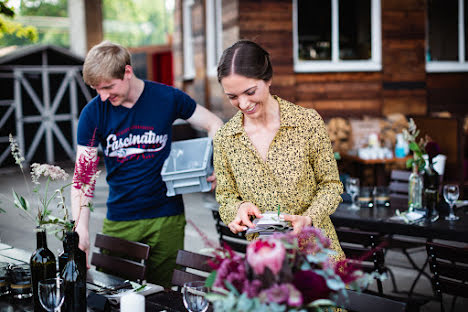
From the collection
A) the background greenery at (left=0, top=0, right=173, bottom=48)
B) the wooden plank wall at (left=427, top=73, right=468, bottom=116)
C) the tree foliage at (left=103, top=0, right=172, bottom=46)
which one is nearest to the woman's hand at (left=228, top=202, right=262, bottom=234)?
the wooden plank wall at (left=427, top=73, right=468, bottom=116)

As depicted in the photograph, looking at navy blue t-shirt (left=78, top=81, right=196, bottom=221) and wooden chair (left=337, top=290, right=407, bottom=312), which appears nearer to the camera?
wooden chair (left=337, top=290, right=407, bottom=312)

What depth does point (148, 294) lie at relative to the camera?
101 inches

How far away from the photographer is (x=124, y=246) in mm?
3162

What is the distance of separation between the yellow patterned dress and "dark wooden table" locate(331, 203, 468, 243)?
4.97ft

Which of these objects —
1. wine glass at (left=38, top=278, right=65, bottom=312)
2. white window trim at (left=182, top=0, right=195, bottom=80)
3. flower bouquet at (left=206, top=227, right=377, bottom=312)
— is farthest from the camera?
white window trim at (left=182, top=0, right=195, bottom=80)

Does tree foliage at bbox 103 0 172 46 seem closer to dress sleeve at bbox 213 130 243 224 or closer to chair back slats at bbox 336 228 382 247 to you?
chair back slats at bbox 336 228 382 247

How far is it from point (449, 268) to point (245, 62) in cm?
172

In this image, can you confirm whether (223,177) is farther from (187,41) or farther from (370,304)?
(187,41)

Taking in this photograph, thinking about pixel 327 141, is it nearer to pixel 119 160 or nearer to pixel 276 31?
pixel 119 160

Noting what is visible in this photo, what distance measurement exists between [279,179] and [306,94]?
6507 mm

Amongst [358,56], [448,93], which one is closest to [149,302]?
[358,56]

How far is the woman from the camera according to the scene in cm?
223

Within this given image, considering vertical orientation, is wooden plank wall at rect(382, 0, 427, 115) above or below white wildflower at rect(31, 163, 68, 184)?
above

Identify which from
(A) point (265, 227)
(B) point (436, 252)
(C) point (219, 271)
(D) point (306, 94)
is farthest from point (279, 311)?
(D) point (306, 94)
